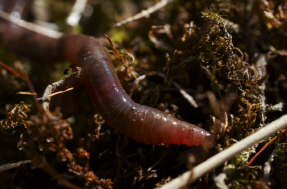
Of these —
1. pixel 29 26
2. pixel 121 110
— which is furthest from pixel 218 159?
pixel 29 26

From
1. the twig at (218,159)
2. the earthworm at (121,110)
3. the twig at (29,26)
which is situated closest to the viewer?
the twig at (218,159)

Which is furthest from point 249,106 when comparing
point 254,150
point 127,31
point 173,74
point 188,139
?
point 127,31

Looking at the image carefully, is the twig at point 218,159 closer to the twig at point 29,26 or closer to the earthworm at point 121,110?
the earthworm at point 121,110

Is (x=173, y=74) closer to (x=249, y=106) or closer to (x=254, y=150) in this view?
(x=249, y=106)

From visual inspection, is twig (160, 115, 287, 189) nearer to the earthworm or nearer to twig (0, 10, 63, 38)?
the earthworm

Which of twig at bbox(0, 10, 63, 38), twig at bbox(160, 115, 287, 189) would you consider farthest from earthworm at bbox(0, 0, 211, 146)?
twig at bbox(0, 10, 63, 38)

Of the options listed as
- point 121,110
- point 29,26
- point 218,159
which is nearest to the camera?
point 218,159

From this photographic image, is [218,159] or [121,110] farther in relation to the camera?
[121,110]

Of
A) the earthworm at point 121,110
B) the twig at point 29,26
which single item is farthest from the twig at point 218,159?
the twig at point 29,26

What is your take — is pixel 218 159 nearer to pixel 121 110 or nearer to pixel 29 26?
pixel 121 110
